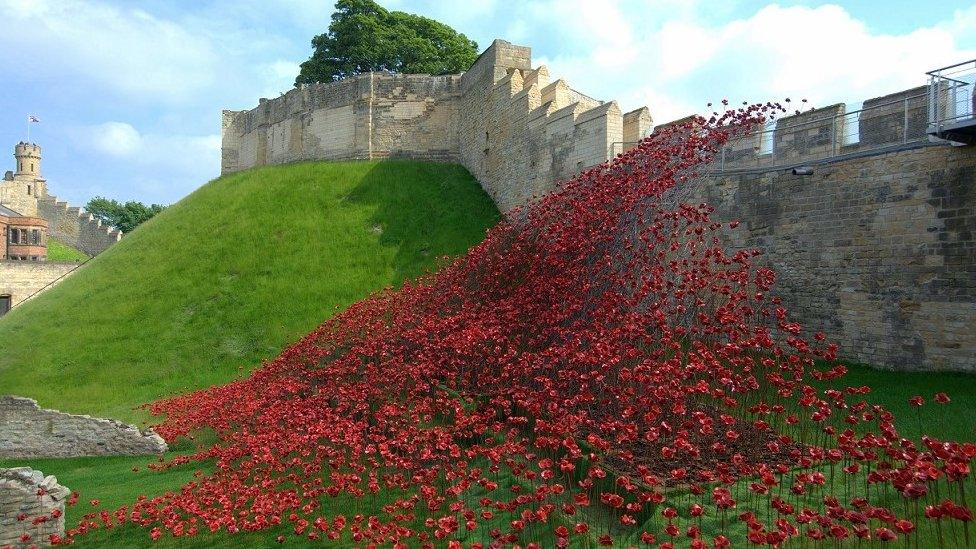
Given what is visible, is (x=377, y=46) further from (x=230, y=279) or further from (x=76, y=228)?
(x=76, y=228)

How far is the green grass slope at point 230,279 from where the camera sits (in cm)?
1891

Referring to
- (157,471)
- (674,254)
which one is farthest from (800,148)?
(157,471)

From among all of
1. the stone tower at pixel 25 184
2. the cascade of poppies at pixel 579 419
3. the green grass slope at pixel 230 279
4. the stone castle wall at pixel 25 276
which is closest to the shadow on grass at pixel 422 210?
the green grass slope at pixel 230 279

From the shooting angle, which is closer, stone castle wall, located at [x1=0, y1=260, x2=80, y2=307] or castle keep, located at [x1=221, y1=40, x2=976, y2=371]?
castle keep, located at [x1=221, y1=40, x2=976, y2=371]

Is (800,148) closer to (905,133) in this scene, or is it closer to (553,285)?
(905,133)

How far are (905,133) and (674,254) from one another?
14.0 ft

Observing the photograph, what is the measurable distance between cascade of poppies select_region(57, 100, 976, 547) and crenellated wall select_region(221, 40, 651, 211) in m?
2.53

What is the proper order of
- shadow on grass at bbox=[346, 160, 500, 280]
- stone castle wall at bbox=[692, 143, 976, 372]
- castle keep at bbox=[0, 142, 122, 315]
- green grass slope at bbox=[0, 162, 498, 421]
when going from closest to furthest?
stone castle wall at bbox=[692, 143, 976, 372], green grass slope at bbox=[0, 162, 498, 421], shadow on grass at bbox=[346, 160, 500, 280], castle keep at bbox=[0, 142, 122, 315]

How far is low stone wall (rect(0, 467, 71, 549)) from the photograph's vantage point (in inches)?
325

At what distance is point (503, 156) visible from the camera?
22.5 metres

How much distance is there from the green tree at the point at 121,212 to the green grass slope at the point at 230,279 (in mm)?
55333

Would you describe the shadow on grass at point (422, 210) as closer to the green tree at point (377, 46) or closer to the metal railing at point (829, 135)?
the metal railing at point (829, 135)

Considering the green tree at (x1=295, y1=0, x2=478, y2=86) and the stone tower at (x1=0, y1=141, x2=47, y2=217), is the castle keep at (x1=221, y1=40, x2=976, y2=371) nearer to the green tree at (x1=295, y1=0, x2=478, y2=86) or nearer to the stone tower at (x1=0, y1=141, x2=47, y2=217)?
Answer: the green tree at (x1=295, y1=0, x2=478, y2=86)

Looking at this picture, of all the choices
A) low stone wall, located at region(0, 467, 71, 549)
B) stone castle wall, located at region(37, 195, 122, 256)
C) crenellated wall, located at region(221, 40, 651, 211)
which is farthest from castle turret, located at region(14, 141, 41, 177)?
low stone wall, located at region(0, 467, 71, 549)
